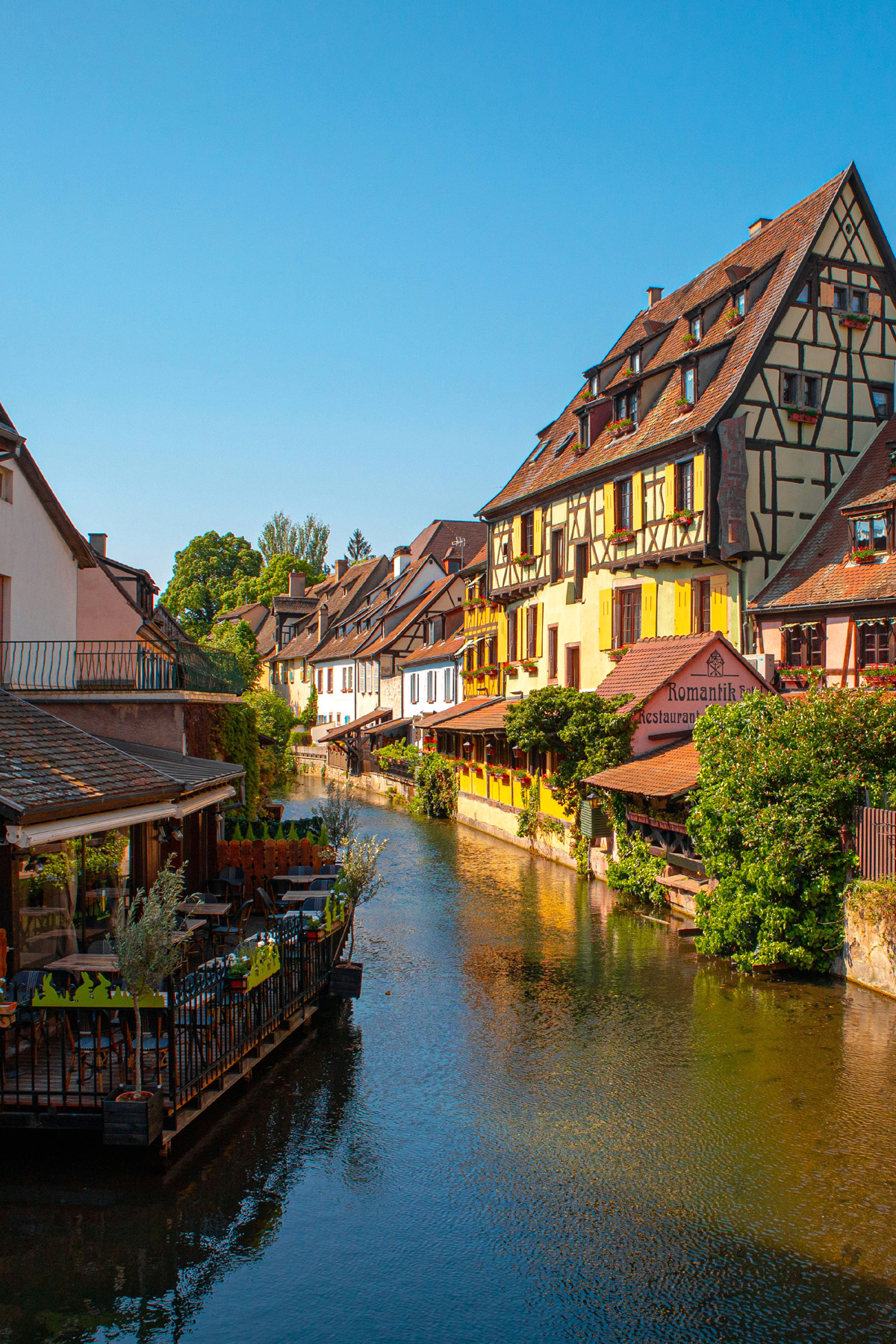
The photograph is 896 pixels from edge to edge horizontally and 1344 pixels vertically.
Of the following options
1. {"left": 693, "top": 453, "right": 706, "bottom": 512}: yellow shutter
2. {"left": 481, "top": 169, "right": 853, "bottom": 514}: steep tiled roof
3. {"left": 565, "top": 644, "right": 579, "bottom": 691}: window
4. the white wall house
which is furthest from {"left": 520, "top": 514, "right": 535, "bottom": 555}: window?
the white wall house

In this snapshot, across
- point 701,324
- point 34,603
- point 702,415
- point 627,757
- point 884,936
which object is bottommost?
point 884,936

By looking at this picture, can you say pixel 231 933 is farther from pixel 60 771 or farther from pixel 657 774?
pixel 657 774

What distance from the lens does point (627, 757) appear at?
77.0 feet

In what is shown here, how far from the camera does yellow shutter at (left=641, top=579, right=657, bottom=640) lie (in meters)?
27.2

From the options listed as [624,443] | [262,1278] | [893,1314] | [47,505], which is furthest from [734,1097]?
[624,443]

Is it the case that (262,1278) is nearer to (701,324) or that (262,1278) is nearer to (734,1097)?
(734,1097)

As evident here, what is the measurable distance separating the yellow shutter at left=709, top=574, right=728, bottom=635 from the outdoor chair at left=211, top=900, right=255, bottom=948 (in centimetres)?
1409

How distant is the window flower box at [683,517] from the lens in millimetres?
25281

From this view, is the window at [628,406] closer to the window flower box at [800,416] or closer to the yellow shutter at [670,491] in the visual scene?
the yellow shutter at [670,491]

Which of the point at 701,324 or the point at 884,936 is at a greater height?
the point at 701,324

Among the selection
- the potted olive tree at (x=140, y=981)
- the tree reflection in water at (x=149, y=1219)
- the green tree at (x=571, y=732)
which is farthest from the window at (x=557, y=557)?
the potted olive tree at (x=140, y=981)

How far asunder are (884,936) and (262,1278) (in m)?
9.74

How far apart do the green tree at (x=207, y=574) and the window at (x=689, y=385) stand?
210 ft

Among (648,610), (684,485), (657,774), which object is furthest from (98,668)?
(684,485)
